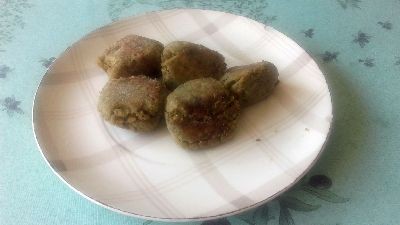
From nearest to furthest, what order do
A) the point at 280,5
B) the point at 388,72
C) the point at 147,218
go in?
the point at 147,218 < the point at 388,72 < the point at 280,5

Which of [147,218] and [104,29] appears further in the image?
[104,29]

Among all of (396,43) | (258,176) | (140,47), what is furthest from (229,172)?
(396,43)

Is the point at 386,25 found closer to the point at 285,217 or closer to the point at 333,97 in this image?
the point at 333,97

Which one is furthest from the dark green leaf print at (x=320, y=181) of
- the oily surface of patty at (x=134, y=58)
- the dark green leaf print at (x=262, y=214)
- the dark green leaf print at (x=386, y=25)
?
the dark green leaf print at (x=386, y=25)

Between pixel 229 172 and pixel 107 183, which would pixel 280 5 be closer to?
pixel 229 172

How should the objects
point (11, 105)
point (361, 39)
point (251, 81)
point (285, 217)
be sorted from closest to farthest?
point (285, 217), point (251, 81), point (11, 105), point (361, 39)

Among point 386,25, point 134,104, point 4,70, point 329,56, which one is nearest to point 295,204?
point 134,104
